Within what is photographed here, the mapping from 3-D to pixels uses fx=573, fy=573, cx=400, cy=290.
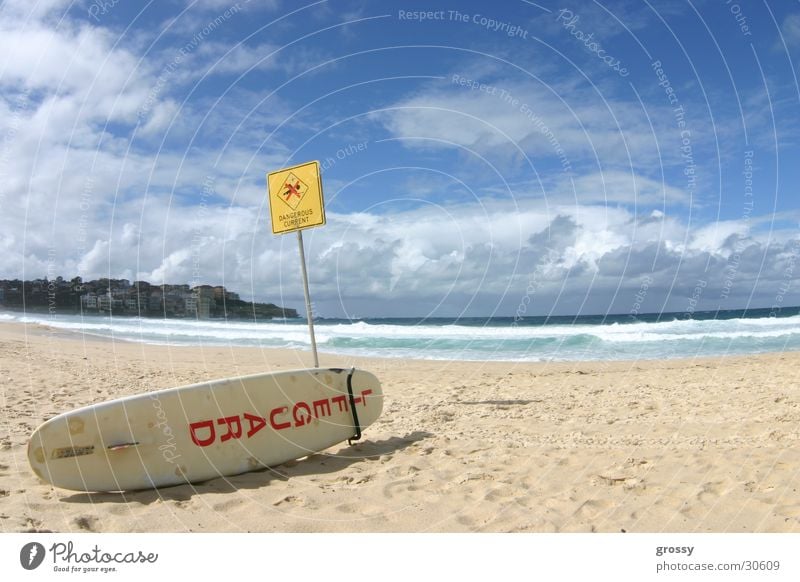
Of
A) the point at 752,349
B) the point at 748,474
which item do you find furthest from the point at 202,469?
the point at 752,349

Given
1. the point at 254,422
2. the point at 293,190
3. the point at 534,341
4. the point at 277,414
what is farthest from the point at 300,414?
the point at 534,341

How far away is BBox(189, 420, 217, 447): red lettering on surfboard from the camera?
15.5 feet

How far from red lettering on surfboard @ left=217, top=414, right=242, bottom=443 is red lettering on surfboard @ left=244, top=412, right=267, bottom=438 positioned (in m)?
0.08

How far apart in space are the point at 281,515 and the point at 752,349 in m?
19.5

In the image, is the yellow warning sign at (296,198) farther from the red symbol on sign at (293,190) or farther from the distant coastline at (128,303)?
the distant coastline at (128,303)

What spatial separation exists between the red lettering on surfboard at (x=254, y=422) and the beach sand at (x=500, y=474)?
0.39m

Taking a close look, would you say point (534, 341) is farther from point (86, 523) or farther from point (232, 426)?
point (86, 523)

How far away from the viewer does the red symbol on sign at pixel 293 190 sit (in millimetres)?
7184

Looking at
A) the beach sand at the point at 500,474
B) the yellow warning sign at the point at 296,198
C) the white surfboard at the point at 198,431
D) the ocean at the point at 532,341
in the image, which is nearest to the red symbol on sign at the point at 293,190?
the yellow warning sign at the point at 296,198

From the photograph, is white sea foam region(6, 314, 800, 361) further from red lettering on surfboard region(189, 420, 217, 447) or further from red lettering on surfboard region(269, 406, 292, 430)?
red lettering on surfboard region(189, 420, 217, 447)

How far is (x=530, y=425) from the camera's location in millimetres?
6539

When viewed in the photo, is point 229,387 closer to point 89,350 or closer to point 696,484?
point 696,484
